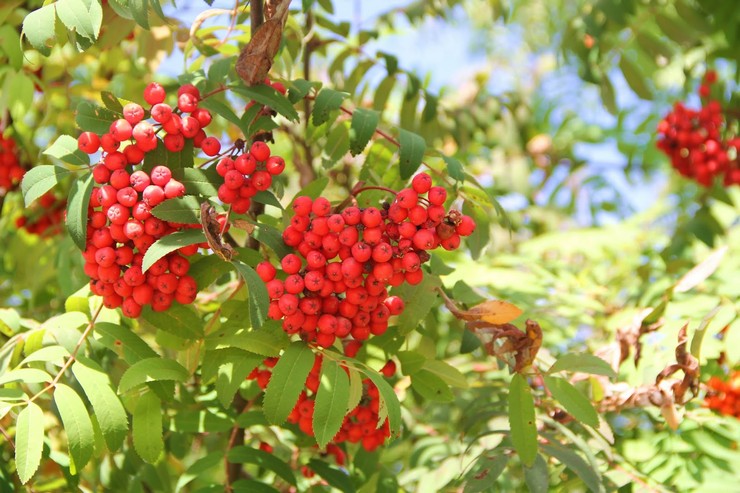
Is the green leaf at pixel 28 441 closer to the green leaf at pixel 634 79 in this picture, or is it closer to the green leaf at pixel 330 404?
the green leaf at pixel 330 404

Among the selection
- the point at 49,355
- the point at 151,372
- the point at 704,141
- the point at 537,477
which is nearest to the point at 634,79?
the point at 704,141

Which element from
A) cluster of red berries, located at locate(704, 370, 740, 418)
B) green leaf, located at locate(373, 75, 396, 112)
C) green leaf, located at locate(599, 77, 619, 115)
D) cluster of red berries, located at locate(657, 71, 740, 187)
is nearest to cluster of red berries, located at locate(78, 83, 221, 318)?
green leaf, located at locate(373, 75, 396, 112)

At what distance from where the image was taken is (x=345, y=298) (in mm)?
1626

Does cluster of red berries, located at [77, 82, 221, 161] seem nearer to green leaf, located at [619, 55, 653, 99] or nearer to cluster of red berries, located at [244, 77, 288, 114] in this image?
cluster of red berries, located at [244, 77, 288, 114]

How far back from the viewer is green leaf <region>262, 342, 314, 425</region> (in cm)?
151

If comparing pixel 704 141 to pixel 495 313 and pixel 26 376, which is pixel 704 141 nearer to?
pixel 495 313

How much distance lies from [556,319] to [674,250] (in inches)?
25.2

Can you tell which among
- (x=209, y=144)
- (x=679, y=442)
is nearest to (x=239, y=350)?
(x=209, y=144)

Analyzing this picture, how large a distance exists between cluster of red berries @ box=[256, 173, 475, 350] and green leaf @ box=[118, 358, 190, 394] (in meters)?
0.24

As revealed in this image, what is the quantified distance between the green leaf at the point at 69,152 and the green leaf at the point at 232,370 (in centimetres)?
53

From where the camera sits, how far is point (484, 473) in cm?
180

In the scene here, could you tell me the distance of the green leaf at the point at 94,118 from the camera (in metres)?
1.63

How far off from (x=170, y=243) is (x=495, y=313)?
2.38 feet

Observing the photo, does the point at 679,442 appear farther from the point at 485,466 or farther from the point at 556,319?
the point at 556,319
